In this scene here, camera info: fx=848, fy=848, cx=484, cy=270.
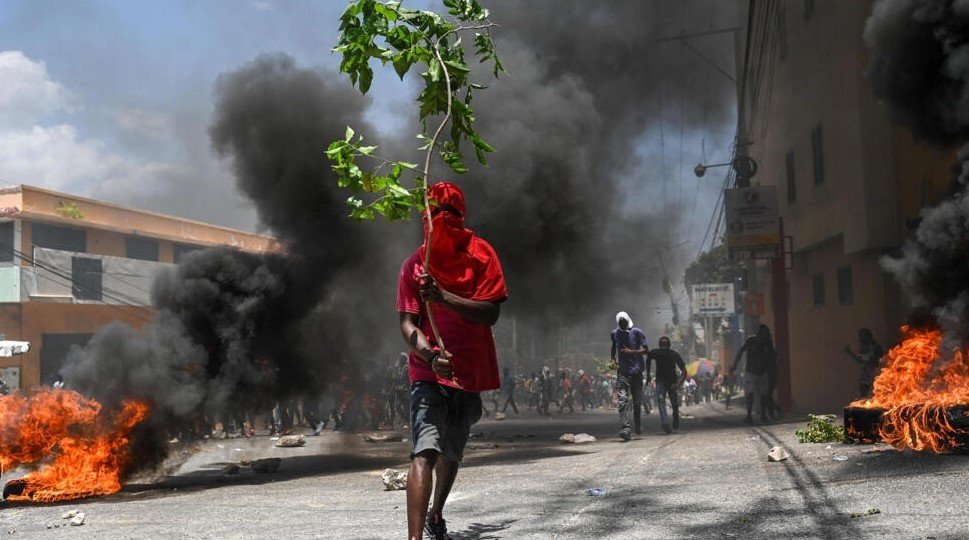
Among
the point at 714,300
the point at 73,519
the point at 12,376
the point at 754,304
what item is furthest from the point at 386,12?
the point at 714,300

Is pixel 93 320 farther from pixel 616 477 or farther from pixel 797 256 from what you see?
pixel 616 477

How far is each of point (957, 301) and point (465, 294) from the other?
459 cm

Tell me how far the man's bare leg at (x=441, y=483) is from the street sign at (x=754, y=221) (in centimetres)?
1316

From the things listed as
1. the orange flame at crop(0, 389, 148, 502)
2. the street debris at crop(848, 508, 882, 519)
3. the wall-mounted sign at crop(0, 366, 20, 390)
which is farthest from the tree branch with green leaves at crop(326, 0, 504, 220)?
the wall-mounted sign at crop(0, 366, 20, 390)

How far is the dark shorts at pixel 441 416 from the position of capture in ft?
11.8

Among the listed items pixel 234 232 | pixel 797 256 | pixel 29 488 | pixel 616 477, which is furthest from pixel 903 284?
pixel 234 232

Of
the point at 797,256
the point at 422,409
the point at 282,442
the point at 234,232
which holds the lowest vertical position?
the point at 282,442

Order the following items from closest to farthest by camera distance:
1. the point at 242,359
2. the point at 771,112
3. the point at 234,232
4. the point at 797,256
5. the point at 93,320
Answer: the point at 242,359 → the point at 797,256 → the point at 771,112 → the point at 93,320 → the point at 234,232

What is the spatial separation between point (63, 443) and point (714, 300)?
3074 cm

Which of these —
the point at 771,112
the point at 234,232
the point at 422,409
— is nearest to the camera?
the point at 422,409

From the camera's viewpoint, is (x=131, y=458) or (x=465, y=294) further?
(x=131, y=458)

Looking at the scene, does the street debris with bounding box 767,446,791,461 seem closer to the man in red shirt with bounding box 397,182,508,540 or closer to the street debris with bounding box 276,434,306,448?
the man in red shirt with bounding box 397,182,508,540

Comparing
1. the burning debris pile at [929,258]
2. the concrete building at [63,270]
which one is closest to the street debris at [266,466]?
the burning debris pile at [929,258]

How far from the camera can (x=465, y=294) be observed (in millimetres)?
3768
